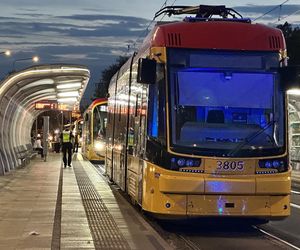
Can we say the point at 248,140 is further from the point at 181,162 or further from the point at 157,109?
the point at 157,109

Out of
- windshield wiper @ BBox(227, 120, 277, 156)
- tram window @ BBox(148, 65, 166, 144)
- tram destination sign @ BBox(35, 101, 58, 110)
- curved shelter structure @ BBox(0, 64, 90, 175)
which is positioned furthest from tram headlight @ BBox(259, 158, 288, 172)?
tram destination sign @ BBox(35, 101, 58, 110)

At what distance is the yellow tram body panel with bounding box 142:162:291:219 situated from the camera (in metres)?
10.7

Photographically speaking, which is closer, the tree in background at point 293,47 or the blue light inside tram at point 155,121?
the blue light inside tram at point 155,121

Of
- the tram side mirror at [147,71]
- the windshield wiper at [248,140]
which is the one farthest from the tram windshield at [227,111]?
the tram side mirror at [147,71]

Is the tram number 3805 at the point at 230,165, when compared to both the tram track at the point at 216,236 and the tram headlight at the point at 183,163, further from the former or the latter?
the tram track at the point at 216,236

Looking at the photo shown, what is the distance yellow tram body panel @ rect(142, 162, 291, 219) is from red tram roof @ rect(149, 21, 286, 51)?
88.3 inches

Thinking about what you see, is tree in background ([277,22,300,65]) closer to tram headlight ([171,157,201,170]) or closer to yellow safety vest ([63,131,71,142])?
yellow safety vest ([63,131,71,142])

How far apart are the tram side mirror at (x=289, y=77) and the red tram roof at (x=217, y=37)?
45 cm

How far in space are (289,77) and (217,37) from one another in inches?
55.6

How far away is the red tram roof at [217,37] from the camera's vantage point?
11406mm

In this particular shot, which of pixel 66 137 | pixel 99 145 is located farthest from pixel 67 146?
pixel 99 145

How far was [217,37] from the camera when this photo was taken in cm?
1146

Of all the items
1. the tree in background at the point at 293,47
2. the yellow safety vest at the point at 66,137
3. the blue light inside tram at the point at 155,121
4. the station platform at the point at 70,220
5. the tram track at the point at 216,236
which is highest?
the tree in background at the point at 293,47

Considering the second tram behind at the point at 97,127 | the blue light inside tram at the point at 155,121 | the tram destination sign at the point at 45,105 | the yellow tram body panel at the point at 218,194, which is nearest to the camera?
the yellow tram body panel at the point at 218,194
